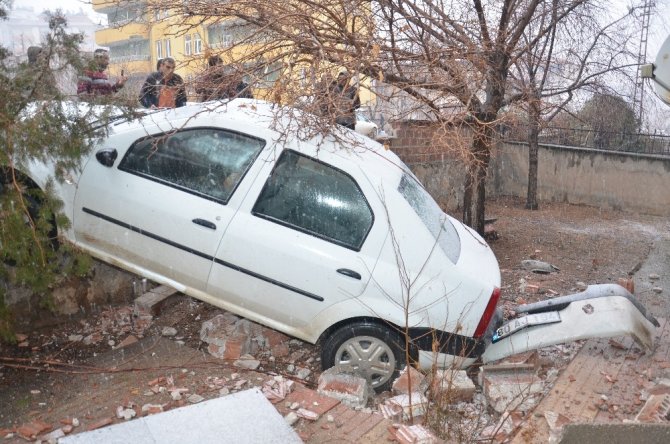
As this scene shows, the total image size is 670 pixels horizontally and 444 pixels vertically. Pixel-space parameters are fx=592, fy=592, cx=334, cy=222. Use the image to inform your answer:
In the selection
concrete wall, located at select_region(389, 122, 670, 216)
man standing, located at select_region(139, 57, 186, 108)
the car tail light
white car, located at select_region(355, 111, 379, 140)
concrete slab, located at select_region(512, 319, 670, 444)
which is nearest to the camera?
concrete slab, located at select_region(512, 319, 670, 444)

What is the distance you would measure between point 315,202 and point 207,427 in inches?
72.5

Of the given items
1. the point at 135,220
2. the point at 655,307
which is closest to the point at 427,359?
the point at 135,220

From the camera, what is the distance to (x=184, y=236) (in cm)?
436

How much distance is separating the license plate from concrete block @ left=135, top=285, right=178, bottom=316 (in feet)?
9.50

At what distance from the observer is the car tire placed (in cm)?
423

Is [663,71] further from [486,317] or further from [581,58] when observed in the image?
[581,58]

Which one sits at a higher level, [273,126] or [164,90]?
[164,90]

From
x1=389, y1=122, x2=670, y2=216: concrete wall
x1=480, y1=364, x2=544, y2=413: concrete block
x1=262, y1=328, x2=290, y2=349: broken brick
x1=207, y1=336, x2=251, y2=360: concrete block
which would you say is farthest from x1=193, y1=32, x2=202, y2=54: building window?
x1=480, y1=364, x2=544, y2=413: concrete block

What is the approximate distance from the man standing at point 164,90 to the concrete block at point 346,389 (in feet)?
12.0

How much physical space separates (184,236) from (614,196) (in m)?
12.2

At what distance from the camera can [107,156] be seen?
15.1 ft

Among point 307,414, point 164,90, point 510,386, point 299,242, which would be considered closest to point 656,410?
point 510,386

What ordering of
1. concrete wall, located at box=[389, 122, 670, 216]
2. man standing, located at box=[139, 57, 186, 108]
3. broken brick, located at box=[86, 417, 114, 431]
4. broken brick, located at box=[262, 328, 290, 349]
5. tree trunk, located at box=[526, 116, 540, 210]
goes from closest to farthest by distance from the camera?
broken brick, located at box=[86, 417, 114, 431] → broken brick, located at box=[262, 328, 290, 349] → man standing, located at box=[139, 57, 186, 108] → concrete wall, located at box=[389, 122, 670, 216] → tree trunk, located at box=[526, 116, 540, 210]

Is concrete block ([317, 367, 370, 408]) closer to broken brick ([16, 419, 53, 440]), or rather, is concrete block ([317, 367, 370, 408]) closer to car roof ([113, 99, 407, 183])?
car roof ([113, 99, 407, 183])
